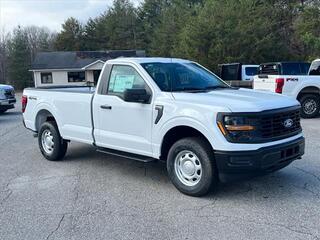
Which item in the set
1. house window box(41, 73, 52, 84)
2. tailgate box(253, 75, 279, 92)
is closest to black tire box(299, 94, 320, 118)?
tailgate box(253, 75, 279, 92)

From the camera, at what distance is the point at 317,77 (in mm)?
12961

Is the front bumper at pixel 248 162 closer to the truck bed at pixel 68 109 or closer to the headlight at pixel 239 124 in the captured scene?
the headlight at pixel 239 124

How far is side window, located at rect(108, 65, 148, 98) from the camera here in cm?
602

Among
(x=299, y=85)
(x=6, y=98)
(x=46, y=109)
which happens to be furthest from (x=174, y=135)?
(x=6, y=98)

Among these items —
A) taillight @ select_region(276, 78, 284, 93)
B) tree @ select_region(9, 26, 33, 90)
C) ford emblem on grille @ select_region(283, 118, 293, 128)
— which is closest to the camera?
ford emblem on grille @ select_region(283, 118, 293, 128)

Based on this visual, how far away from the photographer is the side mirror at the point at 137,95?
5.53m

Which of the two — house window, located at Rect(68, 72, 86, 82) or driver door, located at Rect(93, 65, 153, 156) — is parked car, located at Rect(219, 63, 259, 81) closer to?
driver door, located at Rect(93, 65, 153, 156)

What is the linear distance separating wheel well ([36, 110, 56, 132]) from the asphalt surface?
1.06 metres

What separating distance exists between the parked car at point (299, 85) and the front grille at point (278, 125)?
736 centimetres

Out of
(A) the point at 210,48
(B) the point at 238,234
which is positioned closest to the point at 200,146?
(B) the point at 238,234

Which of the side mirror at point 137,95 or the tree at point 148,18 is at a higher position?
the tree at point 148,18

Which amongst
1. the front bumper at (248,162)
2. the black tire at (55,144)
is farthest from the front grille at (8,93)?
the front bumper at (248,162)

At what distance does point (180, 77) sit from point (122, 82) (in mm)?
944

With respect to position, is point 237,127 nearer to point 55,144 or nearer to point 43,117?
point 55,144
